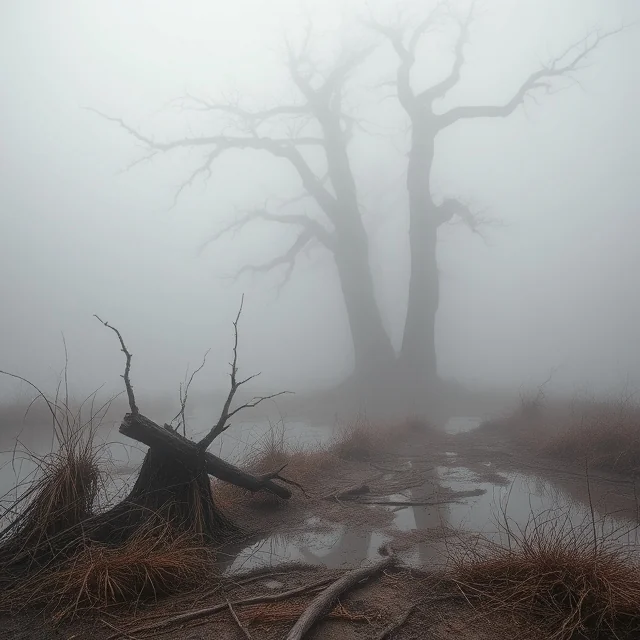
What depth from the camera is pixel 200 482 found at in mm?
4133

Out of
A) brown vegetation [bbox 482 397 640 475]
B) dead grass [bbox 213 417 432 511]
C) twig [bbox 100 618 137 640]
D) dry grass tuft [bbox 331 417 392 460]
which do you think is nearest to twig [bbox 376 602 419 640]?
twig [bbox 100 618 137 640]

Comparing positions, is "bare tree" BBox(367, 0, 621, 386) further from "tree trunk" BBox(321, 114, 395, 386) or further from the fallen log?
the fallen log

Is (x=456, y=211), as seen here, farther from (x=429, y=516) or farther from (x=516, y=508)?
(x=429, y=516)

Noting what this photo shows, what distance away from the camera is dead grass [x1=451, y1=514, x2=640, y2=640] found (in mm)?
2266

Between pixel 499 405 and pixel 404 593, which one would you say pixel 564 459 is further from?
pixel 499 405

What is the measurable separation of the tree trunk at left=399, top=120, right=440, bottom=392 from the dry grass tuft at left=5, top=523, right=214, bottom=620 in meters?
12.6

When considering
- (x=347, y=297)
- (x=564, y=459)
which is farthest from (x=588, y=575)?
(x=347, y=297)

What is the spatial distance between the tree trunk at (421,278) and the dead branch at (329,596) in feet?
40.1

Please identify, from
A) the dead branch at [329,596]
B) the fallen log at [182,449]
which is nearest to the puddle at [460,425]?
the fallen log at [182,449]

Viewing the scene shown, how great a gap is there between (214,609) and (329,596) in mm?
675

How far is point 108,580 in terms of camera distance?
9.16ft

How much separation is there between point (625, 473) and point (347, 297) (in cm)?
1185

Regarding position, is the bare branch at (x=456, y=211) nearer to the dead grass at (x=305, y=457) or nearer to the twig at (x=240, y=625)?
the dead grass at (x=305, y=457)

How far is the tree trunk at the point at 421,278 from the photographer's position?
15688 mm
